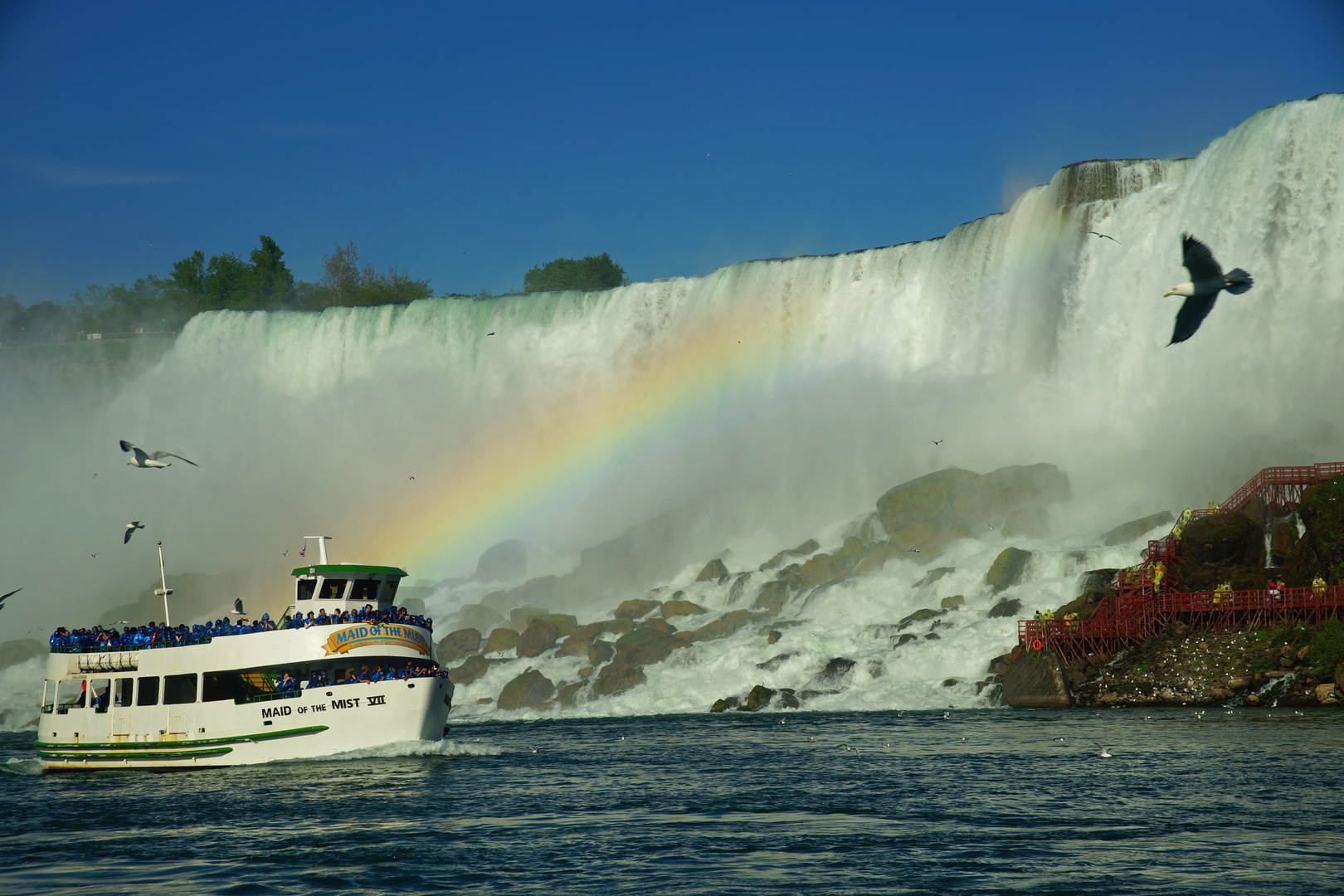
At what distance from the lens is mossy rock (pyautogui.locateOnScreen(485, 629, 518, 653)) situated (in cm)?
4881

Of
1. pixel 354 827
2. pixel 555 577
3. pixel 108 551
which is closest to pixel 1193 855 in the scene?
pixel 354 827

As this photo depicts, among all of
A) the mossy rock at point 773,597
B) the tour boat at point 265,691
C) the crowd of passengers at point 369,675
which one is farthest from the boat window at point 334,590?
the mossy rock at point 773,597

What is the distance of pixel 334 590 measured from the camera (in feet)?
96.1

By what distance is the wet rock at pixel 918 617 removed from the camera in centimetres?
3975

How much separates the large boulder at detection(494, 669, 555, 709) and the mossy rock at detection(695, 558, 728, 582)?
1127 centimetres

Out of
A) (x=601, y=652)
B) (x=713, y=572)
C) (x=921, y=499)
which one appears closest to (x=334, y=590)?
(x=601, y=652)

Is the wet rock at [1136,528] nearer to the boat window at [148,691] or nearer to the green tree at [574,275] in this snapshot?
the boat window at [148,691]

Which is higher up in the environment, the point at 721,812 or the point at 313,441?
the point at 313,441

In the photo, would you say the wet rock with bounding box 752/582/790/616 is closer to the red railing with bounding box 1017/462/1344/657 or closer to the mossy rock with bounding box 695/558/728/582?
the mossy rock with bounding box 695/558/728/582

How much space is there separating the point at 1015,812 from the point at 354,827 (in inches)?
421

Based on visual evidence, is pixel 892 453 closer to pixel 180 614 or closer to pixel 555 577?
pixel 555 577

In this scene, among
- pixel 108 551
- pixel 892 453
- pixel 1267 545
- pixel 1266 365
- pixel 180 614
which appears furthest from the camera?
pixel 108 551

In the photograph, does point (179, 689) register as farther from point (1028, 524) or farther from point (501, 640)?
point (1028, 524)

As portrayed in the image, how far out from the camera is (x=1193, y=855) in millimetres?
15523
